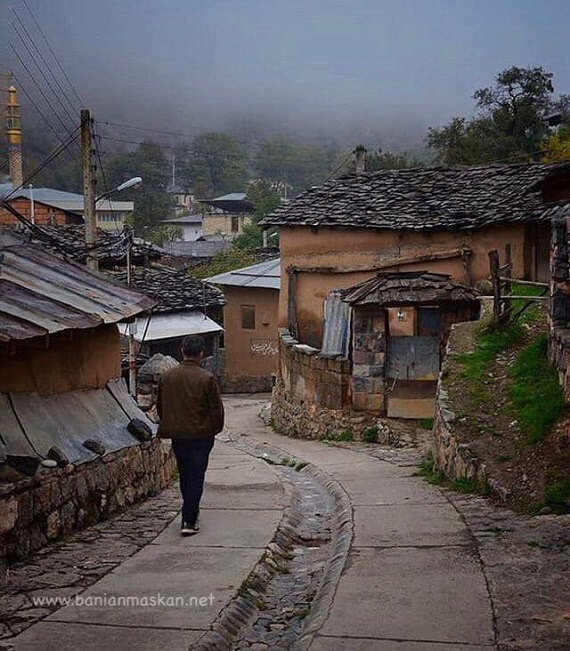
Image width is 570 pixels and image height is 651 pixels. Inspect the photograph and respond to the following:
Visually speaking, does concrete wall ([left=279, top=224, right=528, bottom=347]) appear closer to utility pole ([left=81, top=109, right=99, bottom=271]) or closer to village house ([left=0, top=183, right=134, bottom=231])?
utility pole ([left=81, top=109, right=99, bottom=271])

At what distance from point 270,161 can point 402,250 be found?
9848 cm

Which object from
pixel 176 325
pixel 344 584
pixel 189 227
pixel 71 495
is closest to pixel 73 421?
pixel 71 495

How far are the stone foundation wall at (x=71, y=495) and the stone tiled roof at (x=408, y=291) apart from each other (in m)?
7.99

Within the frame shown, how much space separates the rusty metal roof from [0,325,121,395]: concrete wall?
1.21 feet

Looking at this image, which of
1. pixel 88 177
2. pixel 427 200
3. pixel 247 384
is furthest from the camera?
pixel 247 384

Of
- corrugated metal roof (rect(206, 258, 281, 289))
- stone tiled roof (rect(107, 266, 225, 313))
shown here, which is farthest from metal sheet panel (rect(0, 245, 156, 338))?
corrugated metal roof (rect(206, 258, 281, 289))

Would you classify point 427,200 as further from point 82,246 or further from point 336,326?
point 82,246

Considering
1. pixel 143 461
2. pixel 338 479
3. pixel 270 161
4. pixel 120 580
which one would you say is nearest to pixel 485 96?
pixel 338 479

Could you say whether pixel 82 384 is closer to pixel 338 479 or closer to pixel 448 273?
pixel 338 479

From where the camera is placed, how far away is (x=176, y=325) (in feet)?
99.7

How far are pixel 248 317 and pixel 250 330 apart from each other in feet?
1.66

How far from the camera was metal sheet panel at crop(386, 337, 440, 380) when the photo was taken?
56.5 feet

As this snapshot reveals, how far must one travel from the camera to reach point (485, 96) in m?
35.1

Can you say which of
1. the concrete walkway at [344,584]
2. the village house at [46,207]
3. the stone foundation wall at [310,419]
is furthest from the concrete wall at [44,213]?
the concrete walkway at [344,584]
